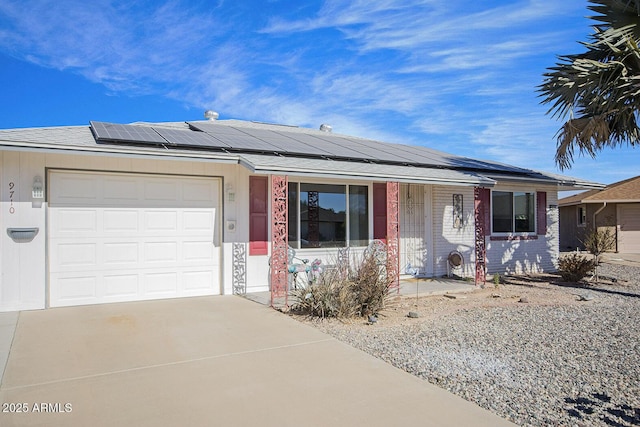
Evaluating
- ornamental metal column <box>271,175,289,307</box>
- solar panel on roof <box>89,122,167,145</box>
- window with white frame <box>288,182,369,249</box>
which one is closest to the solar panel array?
solar panel on roof <box>89,122,167,145</box>

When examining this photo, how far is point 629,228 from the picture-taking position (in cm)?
2241

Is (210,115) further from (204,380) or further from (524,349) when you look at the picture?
(524,349)

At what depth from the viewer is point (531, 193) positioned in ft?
44.8

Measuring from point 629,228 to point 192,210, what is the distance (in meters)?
23.0

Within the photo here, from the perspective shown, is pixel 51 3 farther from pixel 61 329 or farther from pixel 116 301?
pixel 61 329

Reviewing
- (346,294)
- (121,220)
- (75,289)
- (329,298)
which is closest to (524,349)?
(346,294)

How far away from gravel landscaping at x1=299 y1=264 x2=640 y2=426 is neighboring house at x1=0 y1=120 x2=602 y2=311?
79.1 inches

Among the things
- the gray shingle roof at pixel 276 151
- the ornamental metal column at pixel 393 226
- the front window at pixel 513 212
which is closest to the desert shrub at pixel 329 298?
the gray shingle roof at pixel 276 151

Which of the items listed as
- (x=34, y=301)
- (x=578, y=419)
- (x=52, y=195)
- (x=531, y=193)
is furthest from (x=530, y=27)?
(x=34, y=301)

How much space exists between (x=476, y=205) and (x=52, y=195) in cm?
914

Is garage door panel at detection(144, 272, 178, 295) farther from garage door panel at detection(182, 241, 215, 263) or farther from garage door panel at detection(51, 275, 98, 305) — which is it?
garage door panel at detection(51, 275, 98, 305)

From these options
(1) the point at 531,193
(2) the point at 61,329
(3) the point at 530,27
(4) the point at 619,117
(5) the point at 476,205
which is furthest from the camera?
(1) the point at 531,193

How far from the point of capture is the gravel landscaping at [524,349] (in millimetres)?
3879

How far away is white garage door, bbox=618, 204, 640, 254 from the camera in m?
22.2
